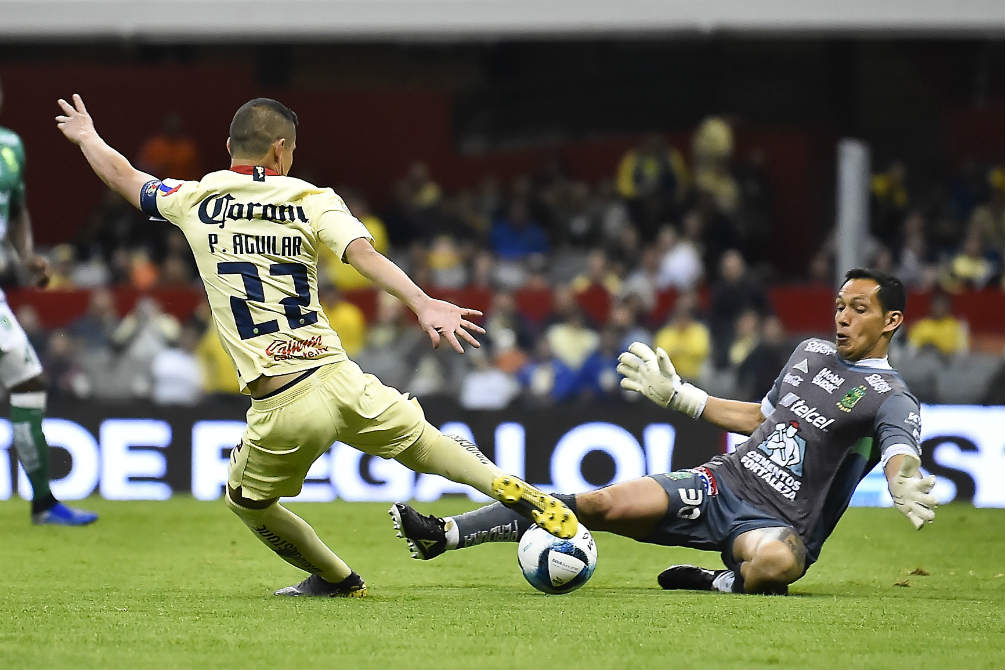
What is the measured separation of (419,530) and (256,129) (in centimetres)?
178

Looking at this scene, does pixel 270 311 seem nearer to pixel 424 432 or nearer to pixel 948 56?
pixel 424 432

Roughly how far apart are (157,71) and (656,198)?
23.2 feet

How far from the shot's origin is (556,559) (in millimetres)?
6742

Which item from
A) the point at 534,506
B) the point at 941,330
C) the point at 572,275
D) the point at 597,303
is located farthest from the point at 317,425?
the point at 572,275

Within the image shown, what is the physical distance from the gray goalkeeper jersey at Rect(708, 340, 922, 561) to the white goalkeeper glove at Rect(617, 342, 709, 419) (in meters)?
0.35

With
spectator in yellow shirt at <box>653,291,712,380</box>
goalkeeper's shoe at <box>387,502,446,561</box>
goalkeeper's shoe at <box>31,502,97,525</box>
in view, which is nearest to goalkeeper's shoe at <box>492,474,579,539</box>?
goalkeeper's shoe at <box>387,502,446,561</box>

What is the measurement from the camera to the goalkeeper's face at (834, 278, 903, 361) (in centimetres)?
712

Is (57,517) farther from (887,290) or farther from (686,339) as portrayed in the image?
(686,339)

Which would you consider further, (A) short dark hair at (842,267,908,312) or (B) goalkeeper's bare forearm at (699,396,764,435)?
(B) goalkeeper's bare forearm at (699,396,764,435)

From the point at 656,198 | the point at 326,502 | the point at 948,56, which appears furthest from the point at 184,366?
the point at 948,56

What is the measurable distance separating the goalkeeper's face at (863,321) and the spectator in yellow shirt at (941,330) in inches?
311

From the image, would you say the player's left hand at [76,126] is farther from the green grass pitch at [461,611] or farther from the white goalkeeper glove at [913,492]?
the white goalkeeper glove at [913,492]

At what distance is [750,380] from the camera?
1366 centimetres

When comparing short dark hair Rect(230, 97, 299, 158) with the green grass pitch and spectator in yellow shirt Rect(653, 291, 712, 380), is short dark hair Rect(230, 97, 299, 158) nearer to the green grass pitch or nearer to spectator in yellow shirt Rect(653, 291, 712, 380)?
the green grass pitch
